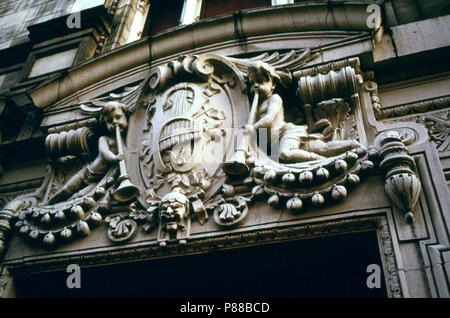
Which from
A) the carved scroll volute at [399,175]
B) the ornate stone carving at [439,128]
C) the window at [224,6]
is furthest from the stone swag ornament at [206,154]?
the window at [224,6]

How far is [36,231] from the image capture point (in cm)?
565

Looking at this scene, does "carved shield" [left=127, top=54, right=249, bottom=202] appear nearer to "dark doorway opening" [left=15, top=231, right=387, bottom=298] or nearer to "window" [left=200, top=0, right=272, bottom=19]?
"dark doorway opening" [left=15, top=231, right=387, bottom=298]

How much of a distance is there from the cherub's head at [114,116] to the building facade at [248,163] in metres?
0.02

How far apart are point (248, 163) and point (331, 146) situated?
95 cm

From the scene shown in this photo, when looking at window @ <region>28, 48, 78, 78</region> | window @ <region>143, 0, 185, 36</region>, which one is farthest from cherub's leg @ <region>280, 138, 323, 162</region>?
window @ <region>28, 48, 78, 78</region>

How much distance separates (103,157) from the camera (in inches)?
238

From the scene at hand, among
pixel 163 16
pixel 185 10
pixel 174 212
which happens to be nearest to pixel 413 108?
pixel 174 212

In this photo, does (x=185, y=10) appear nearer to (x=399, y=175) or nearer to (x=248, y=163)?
(x=248, y=163)

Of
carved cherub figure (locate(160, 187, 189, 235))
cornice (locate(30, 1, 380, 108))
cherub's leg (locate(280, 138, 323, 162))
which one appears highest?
cornice (locate(30, 1, 380, 108))

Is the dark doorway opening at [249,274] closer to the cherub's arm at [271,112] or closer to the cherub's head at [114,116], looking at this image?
the cherub's arm at [271,112]

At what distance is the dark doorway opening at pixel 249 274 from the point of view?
15.6 feet

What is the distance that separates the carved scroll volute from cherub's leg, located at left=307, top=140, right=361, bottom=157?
0.36m

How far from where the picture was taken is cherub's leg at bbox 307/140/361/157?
4926 mm
